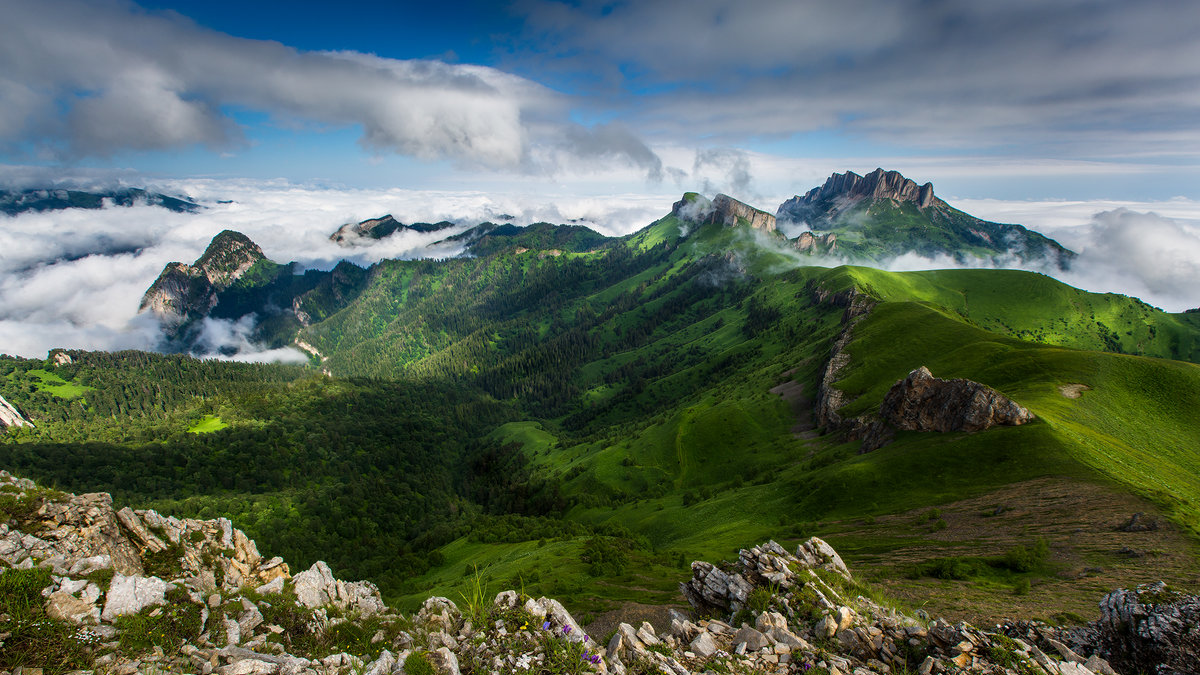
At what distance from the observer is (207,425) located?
185875mm

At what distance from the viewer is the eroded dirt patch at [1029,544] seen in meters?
30.0

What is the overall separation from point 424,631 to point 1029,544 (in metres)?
51.9

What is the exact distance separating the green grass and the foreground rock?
206 metres

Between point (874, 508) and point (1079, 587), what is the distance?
2444 cm

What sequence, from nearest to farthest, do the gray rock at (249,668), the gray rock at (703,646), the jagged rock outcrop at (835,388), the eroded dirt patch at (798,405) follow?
the gray rock at (249,668)
the gray rock at (703,646)
the jagged rock outcrop at (835,388)
the eroded dirt patch at (798,405)

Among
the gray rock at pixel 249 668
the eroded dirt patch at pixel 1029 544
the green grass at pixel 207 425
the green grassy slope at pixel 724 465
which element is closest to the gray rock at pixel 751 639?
the gray rock at pixel 249 668

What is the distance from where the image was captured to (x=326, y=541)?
112938 millimetres

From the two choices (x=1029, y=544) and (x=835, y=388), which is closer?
(x=1029, y=544)

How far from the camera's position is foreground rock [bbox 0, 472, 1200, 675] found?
13.2 metres

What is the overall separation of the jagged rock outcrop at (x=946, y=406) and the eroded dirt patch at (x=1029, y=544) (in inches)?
517

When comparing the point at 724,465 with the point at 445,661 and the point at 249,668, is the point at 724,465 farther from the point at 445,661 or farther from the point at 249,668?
the point at 249,668

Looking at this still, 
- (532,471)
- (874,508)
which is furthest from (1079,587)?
(532,471)

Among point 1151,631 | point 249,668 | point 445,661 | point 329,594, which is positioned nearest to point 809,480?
point 1151,631

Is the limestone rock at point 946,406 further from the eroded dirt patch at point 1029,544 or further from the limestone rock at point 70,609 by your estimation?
the limestone rock at point 70,609
